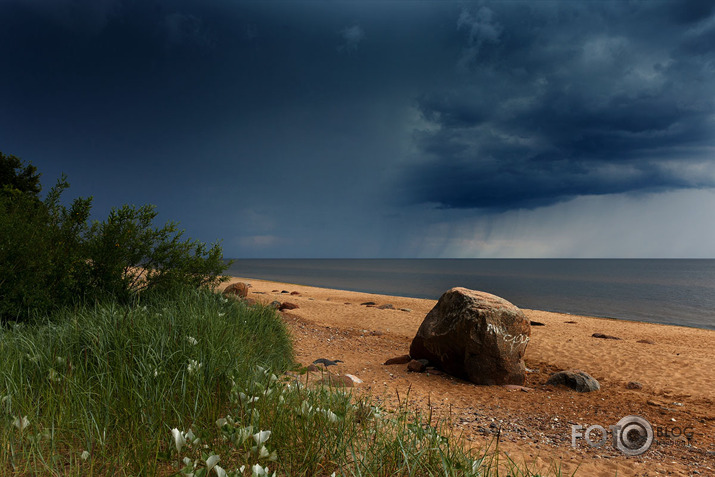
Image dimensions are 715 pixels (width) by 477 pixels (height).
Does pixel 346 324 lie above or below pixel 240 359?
below

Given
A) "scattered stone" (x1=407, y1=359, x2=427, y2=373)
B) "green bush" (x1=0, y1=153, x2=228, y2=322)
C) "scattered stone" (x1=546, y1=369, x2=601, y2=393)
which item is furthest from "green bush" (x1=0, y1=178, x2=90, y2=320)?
"scattered stone" (x1=546, y1=369, x2=601, y2=393)

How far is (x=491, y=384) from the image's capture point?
8266mm

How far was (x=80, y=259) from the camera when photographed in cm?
820

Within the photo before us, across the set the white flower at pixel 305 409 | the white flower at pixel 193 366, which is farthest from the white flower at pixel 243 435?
the white flower at pixel 193 366

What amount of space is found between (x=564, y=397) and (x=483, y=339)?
1885 millimetres

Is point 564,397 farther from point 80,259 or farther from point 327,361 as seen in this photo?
point 80,259

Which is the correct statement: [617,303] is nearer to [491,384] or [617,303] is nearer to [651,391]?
[651,391]

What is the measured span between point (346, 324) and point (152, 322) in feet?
37.3

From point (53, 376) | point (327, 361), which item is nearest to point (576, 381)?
point (327, 361)

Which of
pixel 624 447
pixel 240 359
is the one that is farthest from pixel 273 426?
pixel 624 447

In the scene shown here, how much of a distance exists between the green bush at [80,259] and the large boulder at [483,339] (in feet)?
22.0

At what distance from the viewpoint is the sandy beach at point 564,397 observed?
4.81 m

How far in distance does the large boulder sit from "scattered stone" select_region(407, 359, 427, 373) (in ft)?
1.70

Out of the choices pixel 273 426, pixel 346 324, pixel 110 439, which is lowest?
pixel 346 324
